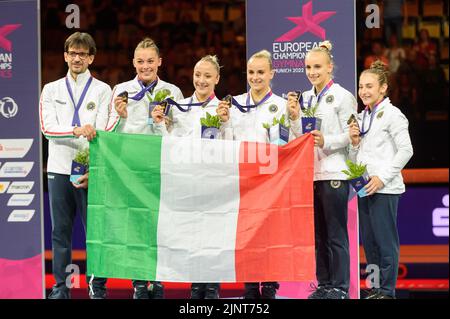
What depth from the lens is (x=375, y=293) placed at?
22.2 feet

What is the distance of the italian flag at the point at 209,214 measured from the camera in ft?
21.8

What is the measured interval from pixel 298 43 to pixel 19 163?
2.47 m

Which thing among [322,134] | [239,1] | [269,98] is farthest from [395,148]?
[239,1]

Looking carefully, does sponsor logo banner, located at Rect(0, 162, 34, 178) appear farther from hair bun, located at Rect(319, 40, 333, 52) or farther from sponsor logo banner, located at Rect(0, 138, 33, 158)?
hair bun, located at Rect(319, 40, 333, 52)

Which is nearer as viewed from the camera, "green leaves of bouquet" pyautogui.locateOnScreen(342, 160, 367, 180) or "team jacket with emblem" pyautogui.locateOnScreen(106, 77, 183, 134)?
"green leaves of bouquet" pyautogui.locateOnScreen(342, 160, 367, 180)

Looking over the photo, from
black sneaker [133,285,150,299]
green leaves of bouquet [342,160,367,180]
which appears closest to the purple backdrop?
black sneaker [133,285,150,299]

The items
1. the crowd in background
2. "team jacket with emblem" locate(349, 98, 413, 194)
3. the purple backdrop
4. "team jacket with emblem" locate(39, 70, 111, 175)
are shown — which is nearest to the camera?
"team jacket with emblem" locate(349, 98, 413, 194)

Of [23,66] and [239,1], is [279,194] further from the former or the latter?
[239,1]

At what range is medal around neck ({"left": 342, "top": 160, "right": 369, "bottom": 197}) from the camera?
6.65m

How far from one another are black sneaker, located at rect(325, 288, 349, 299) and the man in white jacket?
5.63ft

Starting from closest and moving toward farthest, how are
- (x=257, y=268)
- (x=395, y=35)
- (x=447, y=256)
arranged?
(x=257, y=268), (x=447, y=256), (x=395, y=35)

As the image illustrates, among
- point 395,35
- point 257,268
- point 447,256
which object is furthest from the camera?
point 395,35

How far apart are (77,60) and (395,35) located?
189 inches

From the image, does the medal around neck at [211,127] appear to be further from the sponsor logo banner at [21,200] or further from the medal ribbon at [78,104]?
the sponsor logo banner at [21,200]
